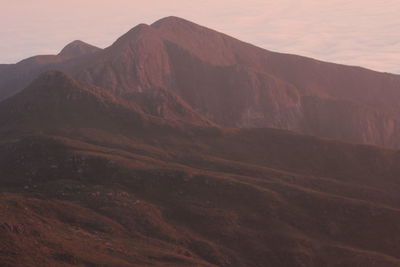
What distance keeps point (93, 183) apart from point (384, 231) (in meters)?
57.9

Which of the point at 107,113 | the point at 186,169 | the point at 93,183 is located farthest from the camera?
the point at 107,113

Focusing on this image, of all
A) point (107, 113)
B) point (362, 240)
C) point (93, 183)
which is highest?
point (107, 113)

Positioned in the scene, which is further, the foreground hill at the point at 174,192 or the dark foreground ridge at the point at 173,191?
the dark foreground ridge at the point at 173,191

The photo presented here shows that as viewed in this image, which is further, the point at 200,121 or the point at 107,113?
the point at 200,121

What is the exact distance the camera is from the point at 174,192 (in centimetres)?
11162

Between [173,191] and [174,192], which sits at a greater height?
[173,191]

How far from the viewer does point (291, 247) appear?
9531 cm

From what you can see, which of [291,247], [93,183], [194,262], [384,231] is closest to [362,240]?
[384,231]

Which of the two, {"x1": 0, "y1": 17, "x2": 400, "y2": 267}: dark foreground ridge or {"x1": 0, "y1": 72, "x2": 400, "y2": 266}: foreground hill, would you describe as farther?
{"x1": 0, "y1": 17, "x2": 400, "y2": 267}: dark foreground ridge

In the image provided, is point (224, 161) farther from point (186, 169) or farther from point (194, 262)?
point (194, 262)

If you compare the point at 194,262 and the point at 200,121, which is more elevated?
the point at 200,121

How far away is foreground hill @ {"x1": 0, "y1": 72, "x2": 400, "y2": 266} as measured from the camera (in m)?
83.3

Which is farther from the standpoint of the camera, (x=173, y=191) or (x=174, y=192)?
(x=173, y=191)

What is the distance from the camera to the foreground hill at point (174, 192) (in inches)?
3280
